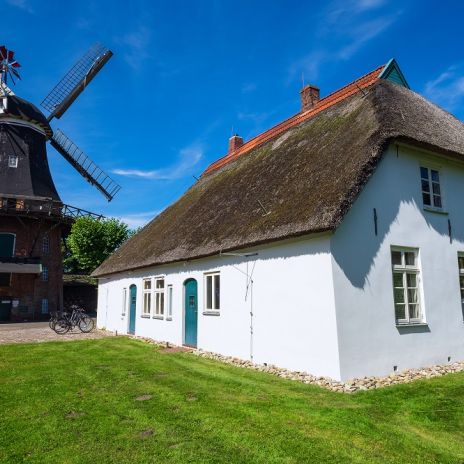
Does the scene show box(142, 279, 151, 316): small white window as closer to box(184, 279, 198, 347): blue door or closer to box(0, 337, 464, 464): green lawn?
box(184, 279, 198, 347): blue door

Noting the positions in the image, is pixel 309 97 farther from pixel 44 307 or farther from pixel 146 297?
pixel 44 307

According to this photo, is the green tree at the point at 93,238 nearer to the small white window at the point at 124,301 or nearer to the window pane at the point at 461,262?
the small white window at the point at 124,301

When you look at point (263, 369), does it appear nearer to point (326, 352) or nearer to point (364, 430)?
point (326, 352)

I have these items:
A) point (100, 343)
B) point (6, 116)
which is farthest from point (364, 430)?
point (6, 116)

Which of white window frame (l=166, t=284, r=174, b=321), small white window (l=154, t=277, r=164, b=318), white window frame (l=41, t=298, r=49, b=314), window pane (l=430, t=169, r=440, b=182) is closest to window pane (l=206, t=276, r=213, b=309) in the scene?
white window frame (l=166, t=284, r=174, b=321)

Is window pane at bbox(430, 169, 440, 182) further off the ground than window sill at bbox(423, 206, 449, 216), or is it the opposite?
window pane at bbox(430, 169, 440, 182)

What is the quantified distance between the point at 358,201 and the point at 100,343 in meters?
10.9

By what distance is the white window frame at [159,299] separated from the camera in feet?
49.2

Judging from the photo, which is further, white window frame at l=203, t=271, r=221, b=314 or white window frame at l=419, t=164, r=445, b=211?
white window frame at l=203, t=271, r=221, b=314

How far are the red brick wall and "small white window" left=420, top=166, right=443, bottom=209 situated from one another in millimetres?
27218

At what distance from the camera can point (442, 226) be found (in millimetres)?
9969

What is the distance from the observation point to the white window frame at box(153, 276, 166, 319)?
15.0m

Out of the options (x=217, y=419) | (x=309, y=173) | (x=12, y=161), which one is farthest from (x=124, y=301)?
(x=12, y=161)

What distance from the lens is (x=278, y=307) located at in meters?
9.16
